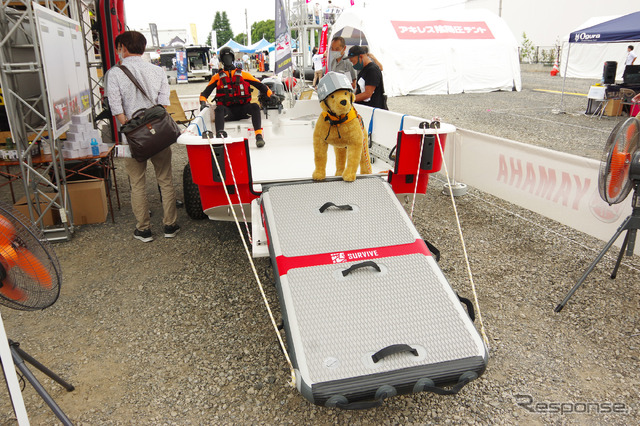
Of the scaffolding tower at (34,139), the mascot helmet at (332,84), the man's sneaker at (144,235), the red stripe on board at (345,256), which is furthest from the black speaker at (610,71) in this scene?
the scaffolding tower at (34,139)

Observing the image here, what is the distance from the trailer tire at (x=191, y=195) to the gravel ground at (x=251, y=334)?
13 cm

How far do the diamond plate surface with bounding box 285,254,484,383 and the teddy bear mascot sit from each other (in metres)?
0.96

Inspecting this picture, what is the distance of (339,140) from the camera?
10.4ft

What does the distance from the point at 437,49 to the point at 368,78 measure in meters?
11.9

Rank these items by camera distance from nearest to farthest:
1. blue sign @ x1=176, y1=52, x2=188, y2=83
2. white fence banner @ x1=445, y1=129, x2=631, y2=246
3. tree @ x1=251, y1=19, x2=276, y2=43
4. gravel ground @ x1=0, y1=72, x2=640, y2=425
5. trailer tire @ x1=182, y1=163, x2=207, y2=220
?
gravel ground @ x1=0, y1=72, x2=640, y2=425
white fence banner @ x1=445, y1=129, x2=631, y2=246
trailer tire @ x1=182, y1=163, x2=207, y2=220
blue sign @ x1=176, y1=52, x2=188, y2=83
tree @ x1=251, y1=19, x2=276, y2=43

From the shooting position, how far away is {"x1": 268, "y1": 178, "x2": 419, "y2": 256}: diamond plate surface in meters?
2.48

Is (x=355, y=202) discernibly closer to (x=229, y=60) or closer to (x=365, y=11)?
(x=229, y=60)

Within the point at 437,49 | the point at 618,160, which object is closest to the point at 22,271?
the point at 618,160

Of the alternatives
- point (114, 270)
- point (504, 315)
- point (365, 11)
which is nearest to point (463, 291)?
point (504, 315)

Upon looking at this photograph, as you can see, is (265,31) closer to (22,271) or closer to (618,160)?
(618,160)

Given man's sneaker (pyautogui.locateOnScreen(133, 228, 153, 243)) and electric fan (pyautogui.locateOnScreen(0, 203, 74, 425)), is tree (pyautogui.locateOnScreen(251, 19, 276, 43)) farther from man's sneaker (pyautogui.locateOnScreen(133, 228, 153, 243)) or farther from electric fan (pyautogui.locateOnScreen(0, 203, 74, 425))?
electric fan (pyautogui.locateOnScreen(0, 203, 74, 425))

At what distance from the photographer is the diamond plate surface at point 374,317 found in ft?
6.23

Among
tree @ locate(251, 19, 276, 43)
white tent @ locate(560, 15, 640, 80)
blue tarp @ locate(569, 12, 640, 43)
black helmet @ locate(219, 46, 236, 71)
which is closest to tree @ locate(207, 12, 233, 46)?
tree @ locate(251, 19, 276, 43)

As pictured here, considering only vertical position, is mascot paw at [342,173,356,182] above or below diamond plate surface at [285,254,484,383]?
above
